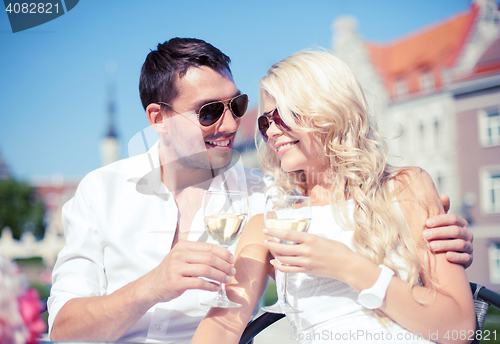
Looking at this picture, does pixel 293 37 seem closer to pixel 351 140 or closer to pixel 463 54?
pixel 351 140

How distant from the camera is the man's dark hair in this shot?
2.26 m

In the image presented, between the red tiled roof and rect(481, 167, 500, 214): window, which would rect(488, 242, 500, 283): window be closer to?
rect(481, 167, 500, 214): window

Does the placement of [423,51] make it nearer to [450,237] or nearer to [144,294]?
[450,237]

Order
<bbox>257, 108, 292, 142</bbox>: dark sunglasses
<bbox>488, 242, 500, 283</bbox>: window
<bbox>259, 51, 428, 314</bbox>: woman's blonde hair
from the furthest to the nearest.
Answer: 1. <bbox>488, 242, 500, 283</bbox>: window
2. <bbox>257, 108, 292, 142</bbox>: dark sunglasses
3. <bbox>259, 51, 428, 314</bbox>: woman's blonde hair

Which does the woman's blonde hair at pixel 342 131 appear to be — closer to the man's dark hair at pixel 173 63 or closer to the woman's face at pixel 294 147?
the woman's face at pixel 294 147

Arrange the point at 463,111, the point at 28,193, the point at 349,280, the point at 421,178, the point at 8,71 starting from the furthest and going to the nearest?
the point at 28,193 < the point at 463,111 < the point at 8,71 < the point at 421,178 < the point at 349,280

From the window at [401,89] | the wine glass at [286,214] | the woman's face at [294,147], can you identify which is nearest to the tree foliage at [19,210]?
the window at [401,89]

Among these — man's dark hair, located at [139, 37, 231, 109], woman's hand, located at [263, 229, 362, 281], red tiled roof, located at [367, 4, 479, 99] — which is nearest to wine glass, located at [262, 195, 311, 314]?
woman's hand, located at [263, 229, 362, 281]

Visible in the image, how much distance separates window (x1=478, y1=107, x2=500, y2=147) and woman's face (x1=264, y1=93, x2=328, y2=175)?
18499 millimetres

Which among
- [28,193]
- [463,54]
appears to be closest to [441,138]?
[463,54]

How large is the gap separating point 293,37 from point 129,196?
4.21 ft

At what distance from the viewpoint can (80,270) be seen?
1941 millimetres

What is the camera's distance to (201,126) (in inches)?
89.3

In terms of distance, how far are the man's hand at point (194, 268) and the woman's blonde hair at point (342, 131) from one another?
700 mm
